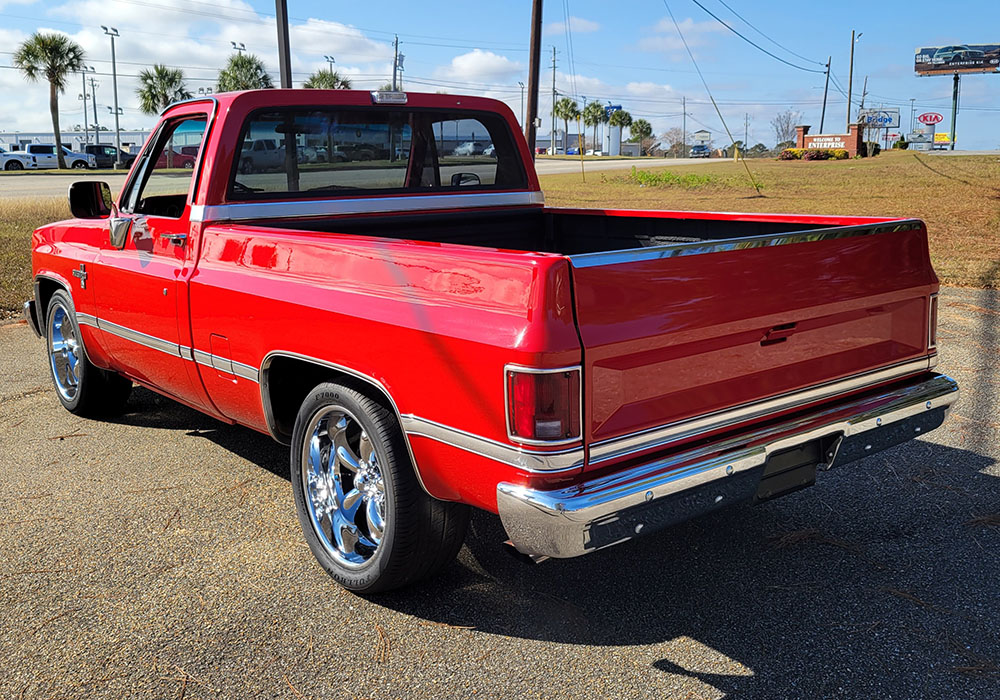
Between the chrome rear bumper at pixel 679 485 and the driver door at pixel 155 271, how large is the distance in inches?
91.2

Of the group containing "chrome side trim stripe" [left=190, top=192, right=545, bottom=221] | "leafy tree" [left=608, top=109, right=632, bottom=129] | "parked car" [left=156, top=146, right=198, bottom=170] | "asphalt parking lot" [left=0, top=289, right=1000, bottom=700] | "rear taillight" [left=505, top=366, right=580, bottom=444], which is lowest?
"asphalt parking lot" [left=0, top=289, right=1000, bottom=700]

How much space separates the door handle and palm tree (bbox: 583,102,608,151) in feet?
→ 389

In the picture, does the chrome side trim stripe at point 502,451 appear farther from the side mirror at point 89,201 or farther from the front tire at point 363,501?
the side mirror at point 89,201

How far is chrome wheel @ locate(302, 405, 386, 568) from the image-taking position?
3592mm

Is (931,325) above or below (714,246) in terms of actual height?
below

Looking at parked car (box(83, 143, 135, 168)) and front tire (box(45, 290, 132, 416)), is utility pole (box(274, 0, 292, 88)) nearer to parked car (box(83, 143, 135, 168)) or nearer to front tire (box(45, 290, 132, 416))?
front tire (box(45, 290, 132, 416))

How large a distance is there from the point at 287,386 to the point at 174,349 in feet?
Result: 2.82

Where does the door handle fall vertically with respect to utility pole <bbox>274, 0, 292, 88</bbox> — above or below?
below

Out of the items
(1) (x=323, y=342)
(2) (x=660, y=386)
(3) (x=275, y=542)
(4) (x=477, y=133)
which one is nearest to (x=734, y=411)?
(2) (x=660, y=386)

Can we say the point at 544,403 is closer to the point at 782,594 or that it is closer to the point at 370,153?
the point at 782,594

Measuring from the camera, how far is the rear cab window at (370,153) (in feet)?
15.0

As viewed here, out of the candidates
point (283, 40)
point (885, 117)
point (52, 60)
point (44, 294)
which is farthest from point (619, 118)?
point (44, 294)

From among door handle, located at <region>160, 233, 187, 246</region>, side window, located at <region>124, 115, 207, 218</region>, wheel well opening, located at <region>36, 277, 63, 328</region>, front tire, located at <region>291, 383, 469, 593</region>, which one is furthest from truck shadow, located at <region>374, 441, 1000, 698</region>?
wheel well opening, located at <region>36, 277, 63, 328</region>

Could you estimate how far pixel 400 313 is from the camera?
10.4 ft
